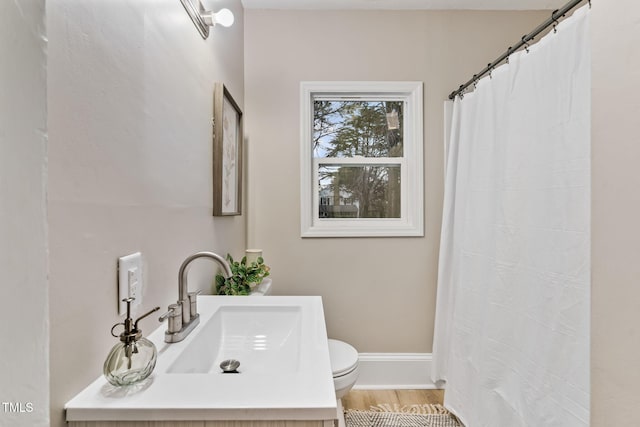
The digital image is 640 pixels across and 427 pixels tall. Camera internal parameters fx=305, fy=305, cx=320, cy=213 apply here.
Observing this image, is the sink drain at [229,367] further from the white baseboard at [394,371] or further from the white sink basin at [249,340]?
the white baseboard at [394,371]

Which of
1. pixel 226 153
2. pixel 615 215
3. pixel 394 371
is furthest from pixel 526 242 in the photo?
pixel 226 153

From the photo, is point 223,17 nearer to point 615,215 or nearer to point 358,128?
point 358,128

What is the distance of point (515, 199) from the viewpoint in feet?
4.06

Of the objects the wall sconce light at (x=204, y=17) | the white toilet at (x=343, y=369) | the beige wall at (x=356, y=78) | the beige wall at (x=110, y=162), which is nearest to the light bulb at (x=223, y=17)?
the wall sconce light at (x=204, y=17)

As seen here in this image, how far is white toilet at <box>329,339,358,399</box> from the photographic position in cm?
134

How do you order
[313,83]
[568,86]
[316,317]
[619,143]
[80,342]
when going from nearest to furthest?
[80,342]
[619,143]
[316,317]
[568,86]
[313,83]

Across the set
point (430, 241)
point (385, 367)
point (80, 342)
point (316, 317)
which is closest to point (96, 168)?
point (80, 342)

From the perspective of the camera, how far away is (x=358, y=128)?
2027 mm

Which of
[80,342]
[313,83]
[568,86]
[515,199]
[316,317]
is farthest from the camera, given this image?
[313,83]

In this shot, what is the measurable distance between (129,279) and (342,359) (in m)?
1.07

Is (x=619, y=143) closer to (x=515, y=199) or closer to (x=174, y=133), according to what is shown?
(x=515, y=199)

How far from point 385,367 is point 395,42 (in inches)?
80.6

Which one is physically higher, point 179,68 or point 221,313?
point 179,68

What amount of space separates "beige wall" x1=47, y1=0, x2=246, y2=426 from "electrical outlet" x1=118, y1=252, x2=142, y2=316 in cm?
1
